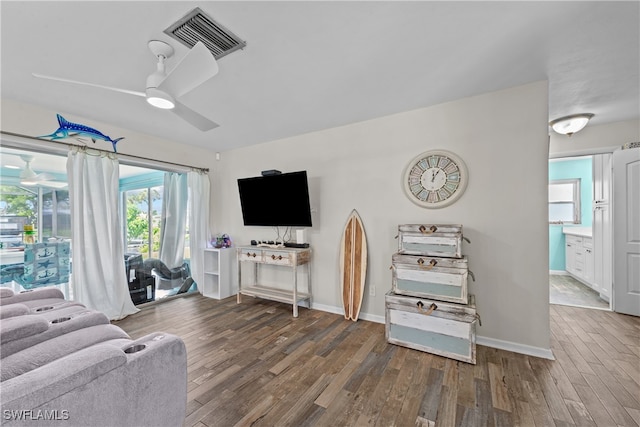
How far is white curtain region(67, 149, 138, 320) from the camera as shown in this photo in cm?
278

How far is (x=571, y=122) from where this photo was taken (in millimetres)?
2803

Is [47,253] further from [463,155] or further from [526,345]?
[526,345]

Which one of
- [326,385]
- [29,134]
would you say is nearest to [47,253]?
[29,134]

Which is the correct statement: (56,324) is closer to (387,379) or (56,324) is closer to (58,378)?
(58,378)

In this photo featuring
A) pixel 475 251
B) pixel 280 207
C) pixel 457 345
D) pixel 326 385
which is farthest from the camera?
pixel 280 207

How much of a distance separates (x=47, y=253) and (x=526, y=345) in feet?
16.1

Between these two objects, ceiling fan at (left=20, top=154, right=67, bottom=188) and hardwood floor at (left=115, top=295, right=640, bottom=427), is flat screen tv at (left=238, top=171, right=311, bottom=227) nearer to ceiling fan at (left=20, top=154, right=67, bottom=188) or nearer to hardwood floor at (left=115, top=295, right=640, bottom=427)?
hardwood floor at (left=115, top=295, right=640, bottom=427)

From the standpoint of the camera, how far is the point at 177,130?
328 cm

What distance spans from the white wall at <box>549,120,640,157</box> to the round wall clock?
1843 mm

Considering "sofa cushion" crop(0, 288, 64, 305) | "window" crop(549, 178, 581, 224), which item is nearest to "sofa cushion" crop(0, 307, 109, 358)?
"sofa cushion" crop(0, 288, 64, 305)

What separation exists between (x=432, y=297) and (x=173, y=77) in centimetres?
253

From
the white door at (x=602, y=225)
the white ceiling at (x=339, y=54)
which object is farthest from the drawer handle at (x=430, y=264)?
the white door at (x=602, y=225)

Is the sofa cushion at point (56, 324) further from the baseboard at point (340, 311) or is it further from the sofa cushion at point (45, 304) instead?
the baseboard at point (340, 311)

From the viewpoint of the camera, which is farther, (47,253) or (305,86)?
(47,253)
